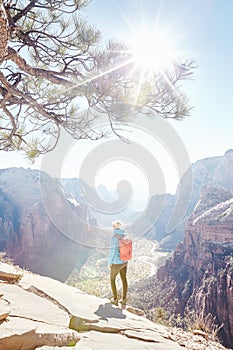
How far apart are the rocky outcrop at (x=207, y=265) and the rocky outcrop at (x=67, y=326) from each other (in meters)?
19.7

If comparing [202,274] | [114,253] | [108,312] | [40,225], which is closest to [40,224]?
[40,225]

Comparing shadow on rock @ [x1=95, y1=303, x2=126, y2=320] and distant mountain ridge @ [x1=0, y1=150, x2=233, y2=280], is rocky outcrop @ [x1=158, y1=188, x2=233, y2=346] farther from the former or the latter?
shadow on rock @ [x1=95, y1=303, x2=126, y2=320]

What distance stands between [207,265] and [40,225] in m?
24.7

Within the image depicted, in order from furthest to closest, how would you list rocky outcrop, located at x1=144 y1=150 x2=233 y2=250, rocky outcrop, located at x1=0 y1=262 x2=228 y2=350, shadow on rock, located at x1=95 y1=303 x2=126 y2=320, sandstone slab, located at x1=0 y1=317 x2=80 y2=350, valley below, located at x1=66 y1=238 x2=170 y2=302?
1. rocky outcrop, located at x1=144 y1=150 x2=233 y2=250
2. valley below, located at x1=66 y1=238 x2=170 y2=302
3. shadow on rock, located at x1=95 y1=303 x2=126 y2=320
4. rocky outcrop, located at x1=0 y1=262 x2=228 y2=350
5. sandstone slab, located at x1=0 y1=317 x2=80 y2=350

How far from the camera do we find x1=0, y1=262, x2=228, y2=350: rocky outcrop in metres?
1.78

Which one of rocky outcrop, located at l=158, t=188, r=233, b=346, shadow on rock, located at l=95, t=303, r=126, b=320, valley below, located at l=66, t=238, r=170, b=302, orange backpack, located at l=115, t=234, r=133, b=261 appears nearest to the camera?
shadow on rock, located at l=95, t=303, r=126, b=320

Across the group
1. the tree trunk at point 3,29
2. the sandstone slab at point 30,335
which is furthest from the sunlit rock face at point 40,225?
the tree trunk at point 3,29

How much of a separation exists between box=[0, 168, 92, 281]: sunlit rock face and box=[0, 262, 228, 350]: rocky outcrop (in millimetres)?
32551

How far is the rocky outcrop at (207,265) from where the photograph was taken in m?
24.0

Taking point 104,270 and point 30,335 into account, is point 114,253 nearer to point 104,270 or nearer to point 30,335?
point 30,335

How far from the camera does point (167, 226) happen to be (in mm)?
82062

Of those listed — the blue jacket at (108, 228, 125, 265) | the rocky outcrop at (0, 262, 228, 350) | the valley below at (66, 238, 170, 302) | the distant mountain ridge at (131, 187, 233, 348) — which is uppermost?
the blue jacket at (108, 228, 125, 265)

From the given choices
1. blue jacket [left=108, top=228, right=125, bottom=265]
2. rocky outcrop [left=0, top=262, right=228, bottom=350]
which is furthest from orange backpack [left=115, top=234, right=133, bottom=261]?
rocky outcrop [left=0, top=262, right=228, bottom=350]

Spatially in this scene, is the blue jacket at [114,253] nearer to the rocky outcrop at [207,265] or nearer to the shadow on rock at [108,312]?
the shadow on rock at [108,312]
